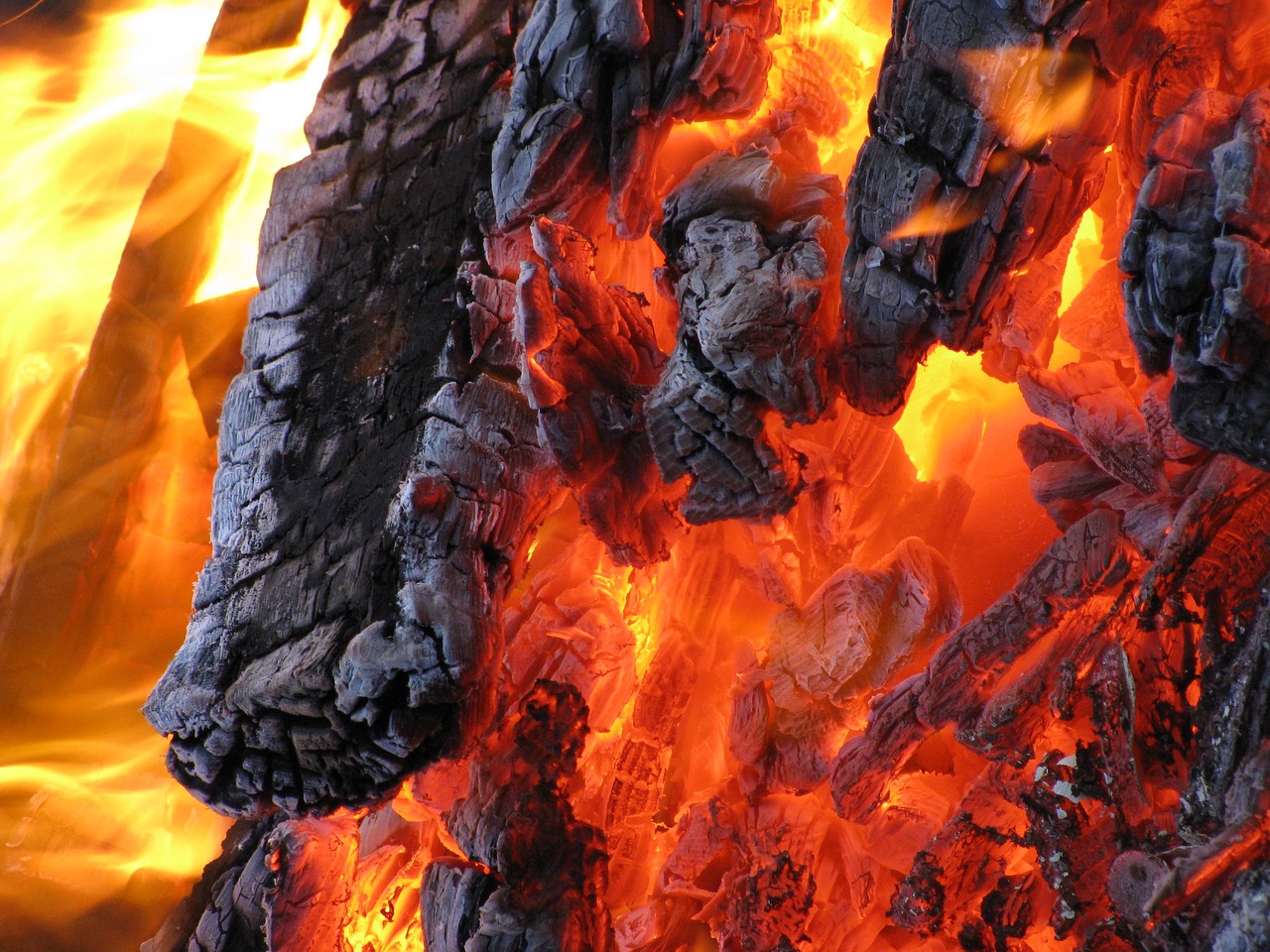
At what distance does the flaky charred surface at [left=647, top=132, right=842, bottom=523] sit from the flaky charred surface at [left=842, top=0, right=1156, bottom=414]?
0.09 meters

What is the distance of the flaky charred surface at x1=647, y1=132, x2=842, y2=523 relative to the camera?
1.40 metres

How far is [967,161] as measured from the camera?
4.08 ft

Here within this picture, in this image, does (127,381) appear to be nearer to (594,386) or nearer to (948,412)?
(594,386)

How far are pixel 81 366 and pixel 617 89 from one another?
6.86 ft

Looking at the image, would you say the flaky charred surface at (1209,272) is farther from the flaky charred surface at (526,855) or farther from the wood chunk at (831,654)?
the flaky charred surface at (526,855)

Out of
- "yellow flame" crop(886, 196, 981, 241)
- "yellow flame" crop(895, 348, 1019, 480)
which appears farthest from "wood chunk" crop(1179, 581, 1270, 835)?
"yellow flame" crop(895, 348, 1019, 480)

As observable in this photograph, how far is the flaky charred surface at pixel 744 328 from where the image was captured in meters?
1.40

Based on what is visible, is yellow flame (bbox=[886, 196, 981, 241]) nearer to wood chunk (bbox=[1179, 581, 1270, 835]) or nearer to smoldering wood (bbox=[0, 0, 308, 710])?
wood chunk (bbox=[1179, 581, 1270, 835])

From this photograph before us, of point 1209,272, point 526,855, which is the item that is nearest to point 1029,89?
point 1209,272

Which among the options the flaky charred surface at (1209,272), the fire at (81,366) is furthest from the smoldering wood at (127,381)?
the flaky charred surface at (1209,272)

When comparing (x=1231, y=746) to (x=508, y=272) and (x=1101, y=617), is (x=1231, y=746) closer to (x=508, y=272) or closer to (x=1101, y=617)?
(x=1101, y=617)

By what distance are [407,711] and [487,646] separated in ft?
0.54

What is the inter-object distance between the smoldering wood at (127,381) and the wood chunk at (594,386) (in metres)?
1.66

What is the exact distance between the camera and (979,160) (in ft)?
4.05
